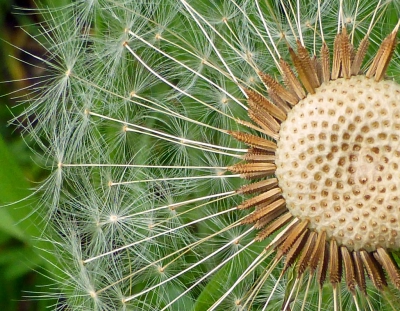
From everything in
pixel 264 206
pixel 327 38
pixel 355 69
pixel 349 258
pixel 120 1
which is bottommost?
pixel 349 258

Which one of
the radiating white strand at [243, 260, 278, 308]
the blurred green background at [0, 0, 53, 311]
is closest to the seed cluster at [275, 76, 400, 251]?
the radiating white strand at [243, 260, 278, 308]

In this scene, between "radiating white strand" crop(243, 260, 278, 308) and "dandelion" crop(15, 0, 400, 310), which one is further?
"radiating white strand" crop(243, 260, 278, 308)

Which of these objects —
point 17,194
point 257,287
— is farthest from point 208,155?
point 17,194

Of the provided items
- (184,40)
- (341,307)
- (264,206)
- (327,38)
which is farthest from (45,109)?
(341,307)

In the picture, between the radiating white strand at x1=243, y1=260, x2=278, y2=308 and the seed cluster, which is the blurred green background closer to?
the radiating white strand at x1=243, y1=260, x2=278, y2=308

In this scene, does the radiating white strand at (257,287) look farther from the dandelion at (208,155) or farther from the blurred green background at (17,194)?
the blurred green background at (17,194)

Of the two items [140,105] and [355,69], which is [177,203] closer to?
[140,105]

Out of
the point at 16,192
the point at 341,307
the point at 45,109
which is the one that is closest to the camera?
the point at 341,307

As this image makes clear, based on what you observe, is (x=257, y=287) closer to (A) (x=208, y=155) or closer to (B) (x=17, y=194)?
(A) (x=208, y=155)
